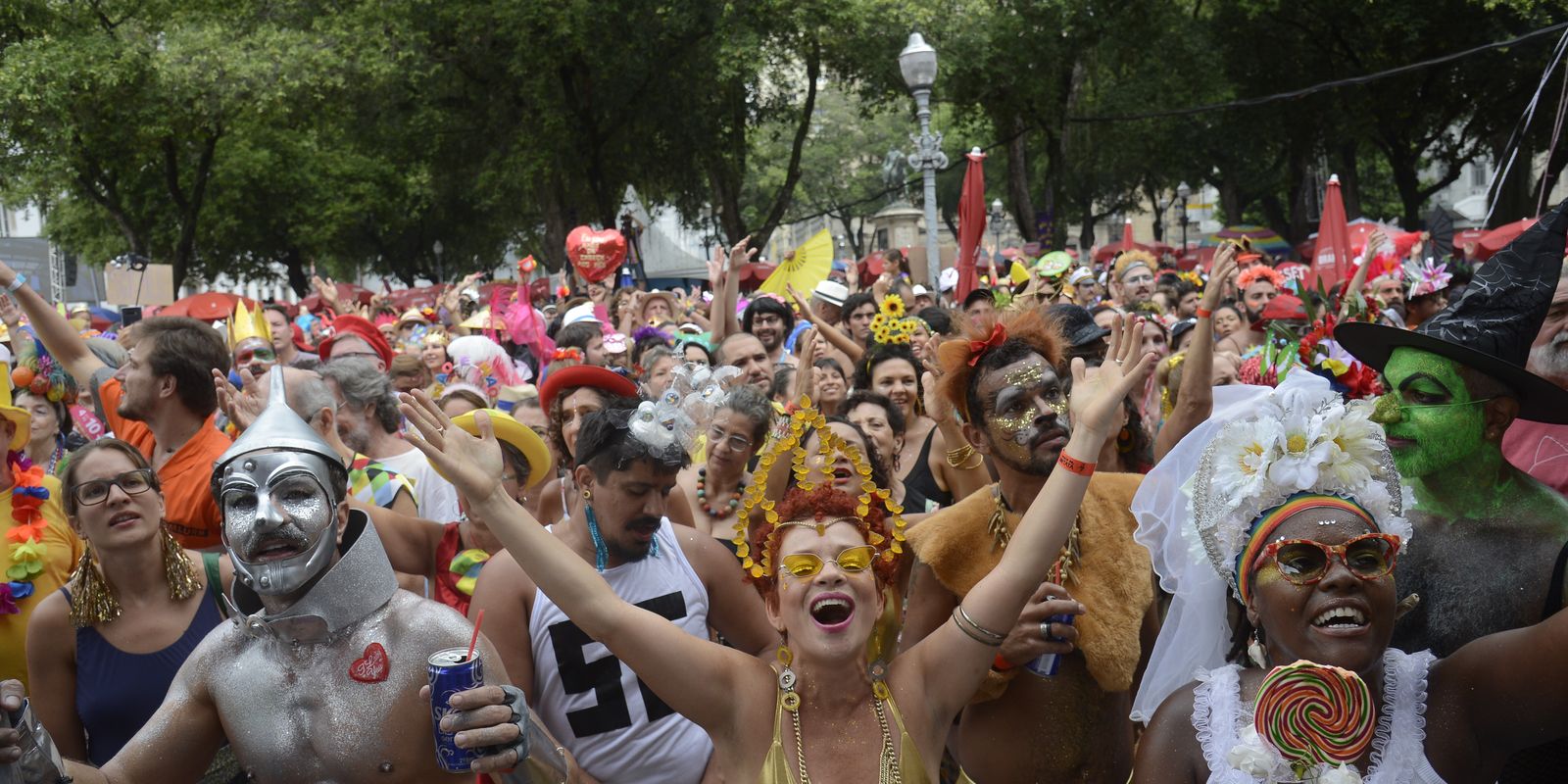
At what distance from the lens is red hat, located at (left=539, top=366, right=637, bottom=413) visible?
17.0 ft

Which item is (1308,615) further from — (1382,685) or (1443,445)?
(1443,445)

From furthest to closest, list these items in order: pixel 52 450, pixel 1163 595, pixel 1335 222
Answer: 1. pixel 1335 222
2. pixel 52 450
3. pixel 1163 595

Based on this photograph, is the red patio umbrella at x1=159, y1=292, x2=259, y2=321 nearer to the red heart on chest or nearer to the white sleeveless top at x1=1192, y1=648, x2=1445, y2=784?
the red heart on chest

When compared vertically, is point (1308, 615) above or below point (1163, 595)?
above

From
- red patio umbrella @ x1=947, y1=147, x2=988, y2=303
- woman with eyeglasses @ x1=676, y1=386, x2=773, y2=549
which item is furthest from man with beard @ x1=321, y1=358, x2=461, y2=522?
red patio umbrella @ x1=947, y1=147, x2=988, y2=303

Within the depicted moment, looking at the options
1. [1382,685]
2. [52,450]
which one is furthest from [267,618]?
[52,450]

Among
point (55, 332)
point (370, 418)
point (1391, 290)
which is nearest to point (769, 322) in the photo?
point (370, 418)

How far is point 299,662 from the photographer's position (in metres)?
3.19

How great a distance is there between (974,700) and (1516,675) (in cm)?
138

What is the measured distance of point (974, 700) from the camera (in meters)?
3.71

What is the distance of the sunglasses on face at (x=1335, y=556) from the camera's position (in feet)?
9.16

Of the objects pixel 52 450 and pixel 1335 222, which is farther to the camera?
pixel 1335 222

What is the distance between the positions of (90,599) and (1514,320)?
3846 mm

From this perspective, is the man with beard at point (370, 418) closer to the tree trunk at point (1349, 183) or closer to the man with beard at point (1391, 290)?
the man with beard at point (1391, 290)
